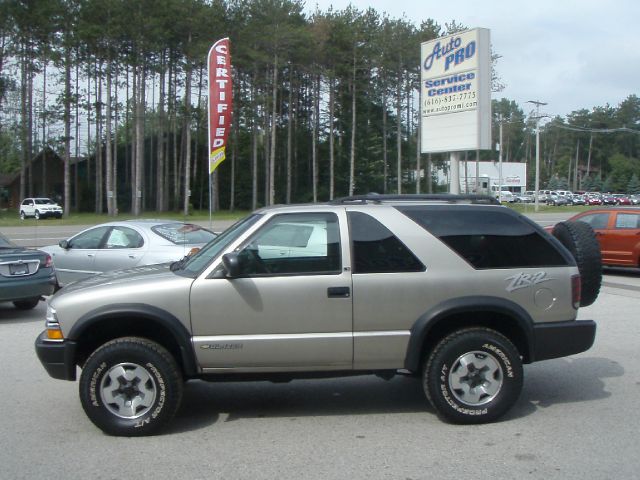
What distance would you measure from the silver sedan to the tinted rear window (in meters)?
6.32

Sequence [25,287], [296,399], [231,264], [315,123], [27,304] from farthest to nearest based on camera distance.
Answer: [315,123], [27,304], [25,287], [296,399], [231,264]

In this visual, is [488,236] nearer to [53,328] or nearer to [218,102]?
[53,328]

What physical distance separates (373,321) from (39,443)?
8.97 feet

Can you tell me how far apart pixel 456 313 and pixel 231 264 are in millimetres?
1812

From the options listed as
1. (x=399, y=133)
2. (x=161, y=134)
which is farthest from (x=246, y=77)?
(x=399, y=133)

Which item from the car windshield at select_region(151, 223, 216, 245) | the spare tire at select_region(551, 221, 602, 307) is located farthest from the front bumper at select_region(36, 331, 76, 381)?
the car windshield at select_region(151, 223, 216, 245)

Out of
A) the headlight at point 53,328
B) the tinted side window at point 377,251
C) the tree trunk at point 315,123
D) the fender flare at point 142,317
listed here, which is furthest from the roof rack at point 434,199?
the tree trunk at point 315,123

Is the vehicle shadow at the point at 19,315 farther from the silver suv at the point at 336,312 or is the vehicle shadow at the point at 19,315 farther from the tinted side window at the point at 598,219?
the tinted side window at the point at 598,219

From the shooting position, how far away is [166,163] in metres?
67.4

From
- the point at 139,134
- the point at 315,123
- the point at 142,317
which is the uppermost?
the point at 315,123

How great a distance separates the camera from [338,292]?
5.36 m

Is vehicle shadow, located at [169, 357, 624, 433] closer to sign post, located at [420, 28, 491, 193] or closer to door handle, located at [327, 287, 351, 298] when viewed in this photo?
door handle, located at [327, 287, 351, 298]

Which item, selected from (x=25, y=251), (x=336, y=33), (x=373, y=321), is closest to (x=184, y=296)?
(x=373, y=321)

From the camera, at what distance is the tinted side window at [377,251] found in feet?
17.9
